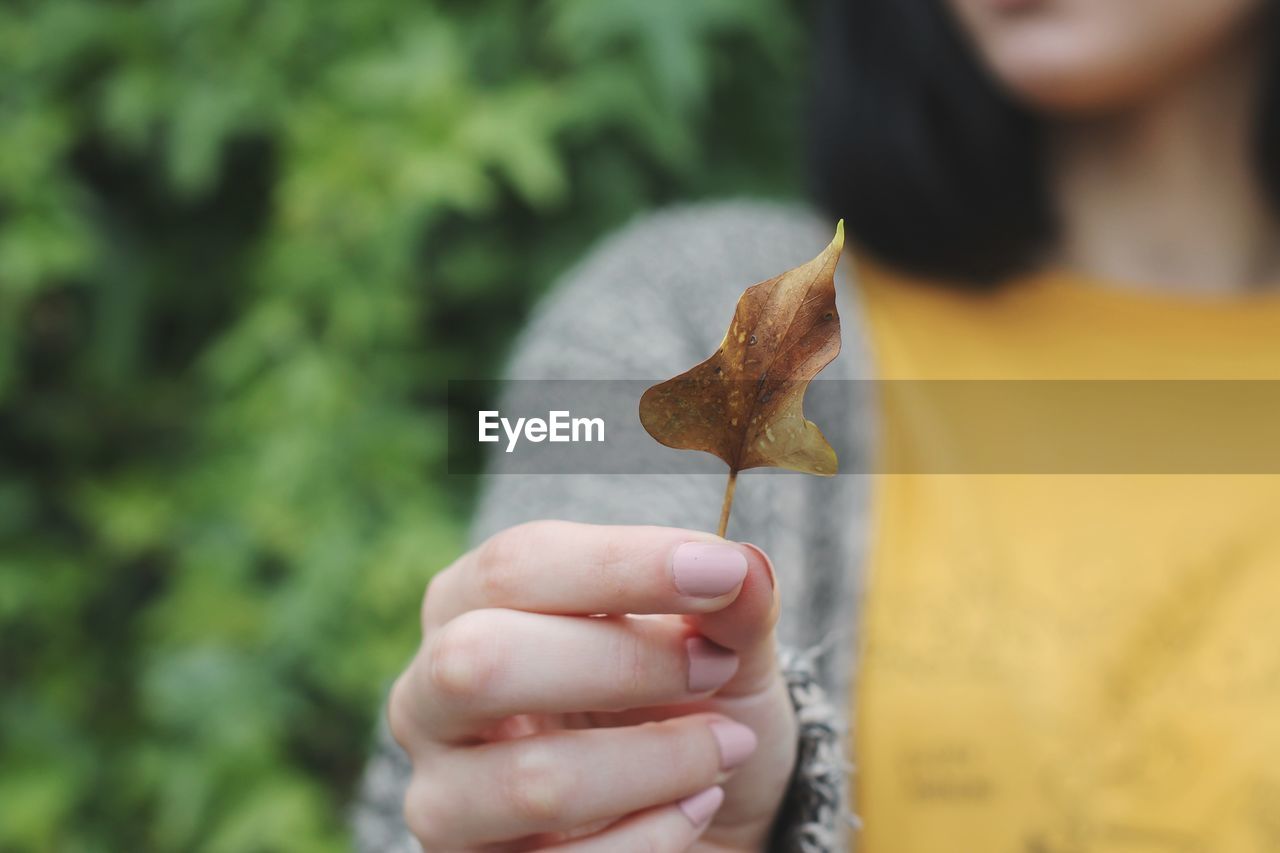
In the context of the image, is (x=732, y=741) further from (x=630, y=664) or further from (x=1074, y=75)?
(x=1074, y=75)

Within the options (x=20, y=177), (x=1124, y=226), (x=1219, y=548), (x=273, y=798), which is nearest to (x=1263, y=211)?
(x=1124, y=226)

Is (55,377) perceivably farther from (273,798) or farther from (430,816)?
(430,816)

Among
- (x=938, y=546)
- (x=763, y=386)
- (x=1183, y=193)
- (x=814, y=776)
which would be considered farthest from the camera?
(x=1183, y=193)

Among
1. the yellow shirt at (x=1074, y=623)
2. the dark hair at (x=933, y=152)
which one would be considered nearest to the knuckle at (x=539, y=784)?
the yellow shirt at (x=1074, y=623)

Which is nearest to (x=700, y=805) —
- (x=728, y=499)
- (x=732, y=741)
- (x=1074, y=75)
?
(x=732, y=741)

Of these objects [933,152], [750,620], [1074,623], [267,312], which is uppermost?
[933,152]

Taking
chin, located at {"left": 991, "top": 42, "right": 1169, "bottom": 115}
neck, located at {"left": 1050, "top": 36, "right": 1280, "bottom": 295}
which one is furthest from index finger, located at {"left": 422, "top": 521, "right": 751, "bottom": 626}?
neck, located at {"left": 1050, "top": 36, "right": 1280, "bottom": 295}

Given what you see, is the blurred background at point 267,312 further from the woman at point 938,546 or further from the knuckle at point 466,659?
the knuckle at point 466,659
